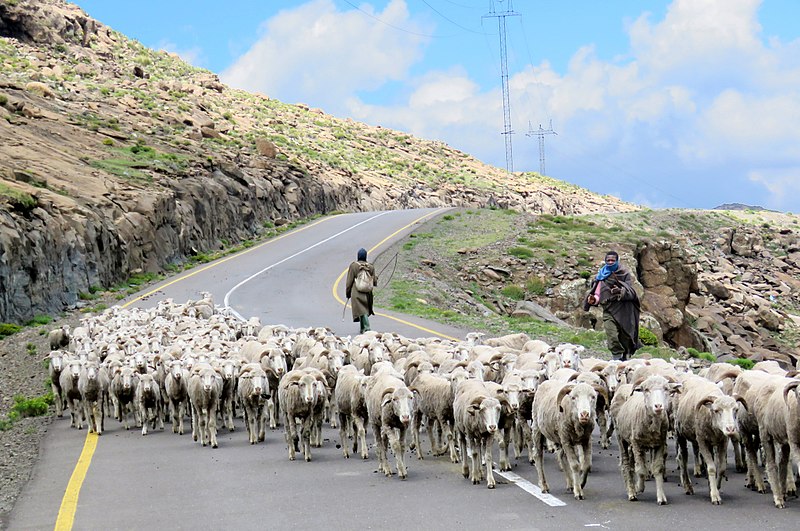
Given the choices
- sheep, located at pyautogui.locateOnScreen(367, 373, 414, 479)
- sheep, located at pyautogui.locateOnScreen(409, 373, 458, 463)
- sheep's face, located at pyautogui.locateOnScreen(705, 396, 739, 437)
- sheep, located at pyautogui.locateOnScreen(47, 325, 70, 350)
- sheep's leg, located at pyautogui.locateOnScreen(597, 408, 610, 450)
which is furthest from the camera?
sheep, located at pyautogui.locateOnScreen(47, 325, 70, 350)

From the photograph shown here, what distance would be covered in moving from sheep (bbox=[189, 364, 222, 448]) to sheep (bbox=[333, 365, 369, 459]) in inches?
88.4

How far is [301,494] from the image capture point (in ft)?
39.8

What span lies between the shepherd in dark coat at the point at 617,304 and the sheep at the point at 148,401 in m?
8.56

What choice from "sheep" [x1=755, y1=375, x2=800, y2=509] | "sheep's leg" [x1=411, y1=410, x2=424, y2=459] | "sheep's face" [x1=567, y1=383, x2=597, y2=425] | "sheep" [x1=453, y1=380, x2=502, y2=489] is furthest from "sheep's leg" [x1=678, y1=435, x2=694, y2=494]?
"sheep's leg" [x1=411, y1=410, x2=424, y2=459]

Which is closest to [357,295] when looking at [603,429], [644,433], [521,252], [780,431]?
[603,429]

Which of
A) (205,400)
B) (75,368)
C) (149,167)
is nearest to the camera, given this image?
(205,400)

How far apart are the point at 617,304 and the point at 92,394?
1023 centimetres

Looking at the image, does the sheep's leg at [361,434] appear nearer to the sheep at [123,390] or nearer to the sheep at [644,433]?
the sheep at [644,433]

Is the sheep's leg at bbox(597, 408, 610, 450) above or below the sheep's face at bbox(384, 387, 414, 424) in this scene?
below

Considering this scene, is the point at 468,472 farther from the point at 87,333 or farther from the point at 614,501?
the point at 87,333

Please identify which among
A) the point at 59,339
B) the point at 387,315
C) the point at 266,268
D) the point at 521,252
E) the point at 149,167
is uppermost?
the point at 149,167

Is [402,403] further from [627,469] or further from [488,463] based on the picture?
[627,469]

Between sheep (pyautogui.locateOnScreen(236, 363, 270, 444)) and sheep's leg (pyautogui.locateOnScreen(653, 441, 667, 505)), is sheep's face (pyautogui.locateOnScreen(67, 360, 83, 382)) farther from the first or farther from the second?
sheep's leg (pyautogui.locateOnScreen(653, 441, 667, 505))

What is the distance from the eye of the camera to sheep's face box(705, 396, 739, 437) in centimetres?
1076
